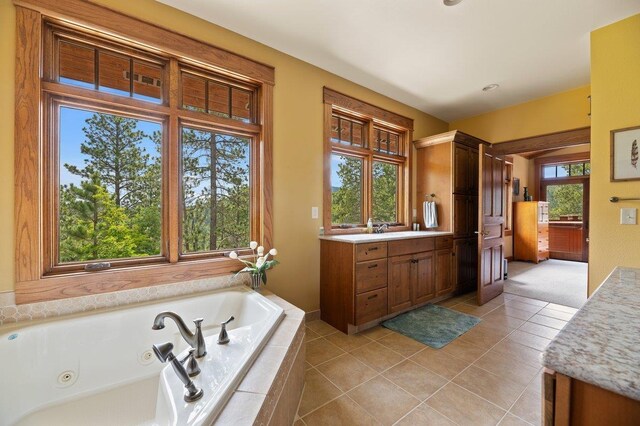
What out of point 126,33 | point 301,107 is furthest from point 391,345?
point 126,33

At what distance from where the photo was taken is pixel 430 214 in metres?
3.74

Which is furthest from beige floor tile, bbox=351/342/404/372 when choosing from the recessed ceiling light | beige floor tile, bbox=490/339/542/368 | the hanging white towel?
the recessed ceiling light

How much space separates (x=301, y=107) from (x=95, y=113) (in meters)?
1.72

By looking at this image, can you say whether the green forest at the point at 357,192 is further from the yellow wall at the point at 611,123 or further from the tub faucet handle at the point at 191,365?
the tub faucet handle at the point at 191,365

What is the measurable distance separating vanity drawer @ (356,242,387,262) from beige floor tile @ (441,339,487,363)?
38.2 inches

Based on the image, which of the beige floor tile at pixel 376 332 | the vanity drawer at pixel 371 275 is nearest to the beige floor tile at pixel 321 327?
the beige floor tile at pixel 376 332

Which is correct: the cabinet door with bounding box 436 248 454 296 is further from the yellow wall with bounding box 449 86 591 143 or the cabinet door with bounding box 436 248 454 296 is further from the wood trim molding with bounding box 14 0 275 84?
the wood trim molding with bounding box 14 0 275 84

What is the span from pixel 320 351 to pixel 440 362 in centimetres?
96

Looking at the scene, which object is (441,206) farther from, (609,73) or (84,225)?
(84,225)

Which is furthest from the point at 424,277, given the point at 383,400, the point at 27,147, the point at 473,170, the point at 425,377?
the point at 27,147

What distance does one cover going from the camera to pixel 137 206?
82.1 inches

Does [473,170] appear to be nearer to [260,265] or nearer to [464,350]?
[464,350]

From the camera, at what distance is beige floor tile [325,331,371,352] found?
7.75ft

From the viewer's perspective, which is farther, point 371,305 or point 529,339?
point 371,305
